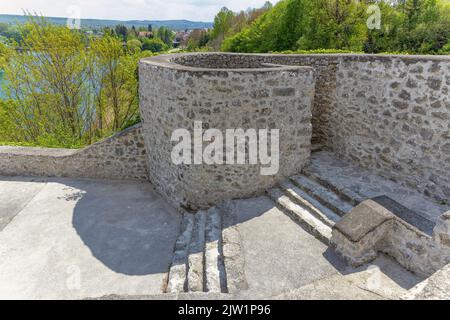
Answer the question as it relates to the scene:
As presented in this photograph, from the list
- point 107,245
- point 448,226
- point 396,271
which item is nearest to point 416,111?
point 448,226

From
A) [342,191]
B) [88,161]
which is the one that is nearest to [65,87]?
[88,161]

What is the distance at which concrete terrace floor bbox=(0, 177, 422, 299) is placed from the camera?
3.68 m

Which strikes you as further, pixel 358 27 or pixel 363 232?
pixel 358 27

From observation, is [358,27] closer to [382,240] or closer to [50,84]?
[50,84]

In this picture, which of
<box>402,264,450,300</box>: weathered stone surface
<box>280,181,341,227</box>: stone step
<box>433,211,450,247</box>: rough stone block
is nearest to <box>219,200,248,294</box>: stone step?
<box>280,181,341,227</box>: stone step

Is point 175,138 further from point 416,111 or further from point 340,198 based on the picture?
point 416,111

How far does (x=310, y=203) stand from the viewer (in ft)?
16.9

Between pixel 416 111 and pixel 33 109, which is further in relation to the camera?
pixel 33 109

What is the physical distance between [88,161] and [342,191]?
637 cm

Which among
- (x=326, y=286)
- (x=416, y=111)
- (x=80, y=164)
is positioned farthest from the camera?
(x=80, y=164)

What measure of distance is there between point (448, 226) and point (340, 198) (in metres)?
1.82

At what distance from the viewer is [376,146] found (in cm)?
571

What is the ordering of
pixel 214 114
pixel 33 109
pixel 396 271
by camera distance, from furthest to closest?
pixel 33 109 → pixel 214 114 → pixel 396 271
